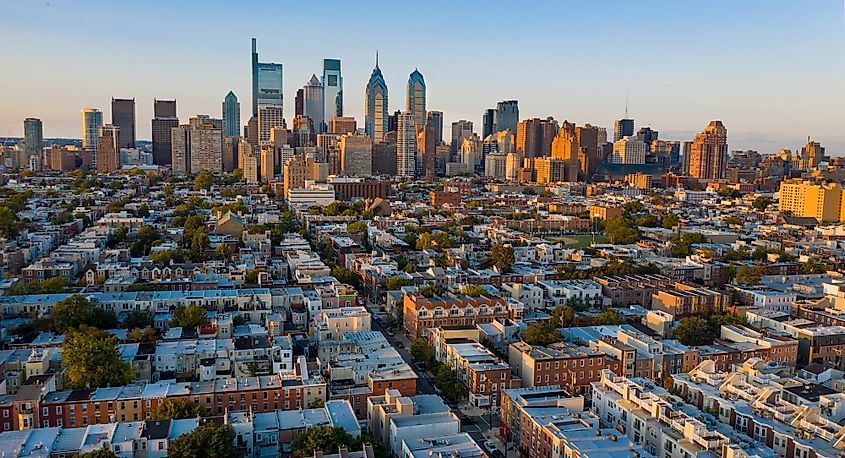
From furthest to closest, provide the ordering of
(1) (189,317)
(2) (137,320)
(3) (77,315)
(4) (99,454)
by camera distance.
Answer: (2) (137,320) < (1) (189,317) < (3) (77,315) < (4) (99,454)

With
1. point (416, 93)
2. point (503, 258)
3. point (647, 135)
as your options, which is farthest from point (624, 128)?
point (503, 258)

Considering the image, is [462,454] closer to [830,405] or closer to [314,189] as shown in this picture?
[830,405]

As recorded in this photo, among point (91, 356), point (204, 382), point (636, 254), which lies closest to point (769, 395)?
point (204, 382)

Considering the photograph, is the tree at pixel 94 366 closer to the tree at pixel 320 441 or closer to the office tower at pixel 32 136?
the tree at pixel 320 441

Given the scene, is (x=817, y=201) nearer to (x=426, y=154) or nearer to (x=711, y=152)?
(x=711, y=152)

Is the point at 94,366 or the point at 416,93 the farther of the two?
the point at 416,93

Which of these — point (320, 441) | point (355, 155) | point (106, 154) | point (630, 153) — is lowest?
point (320, 441)
